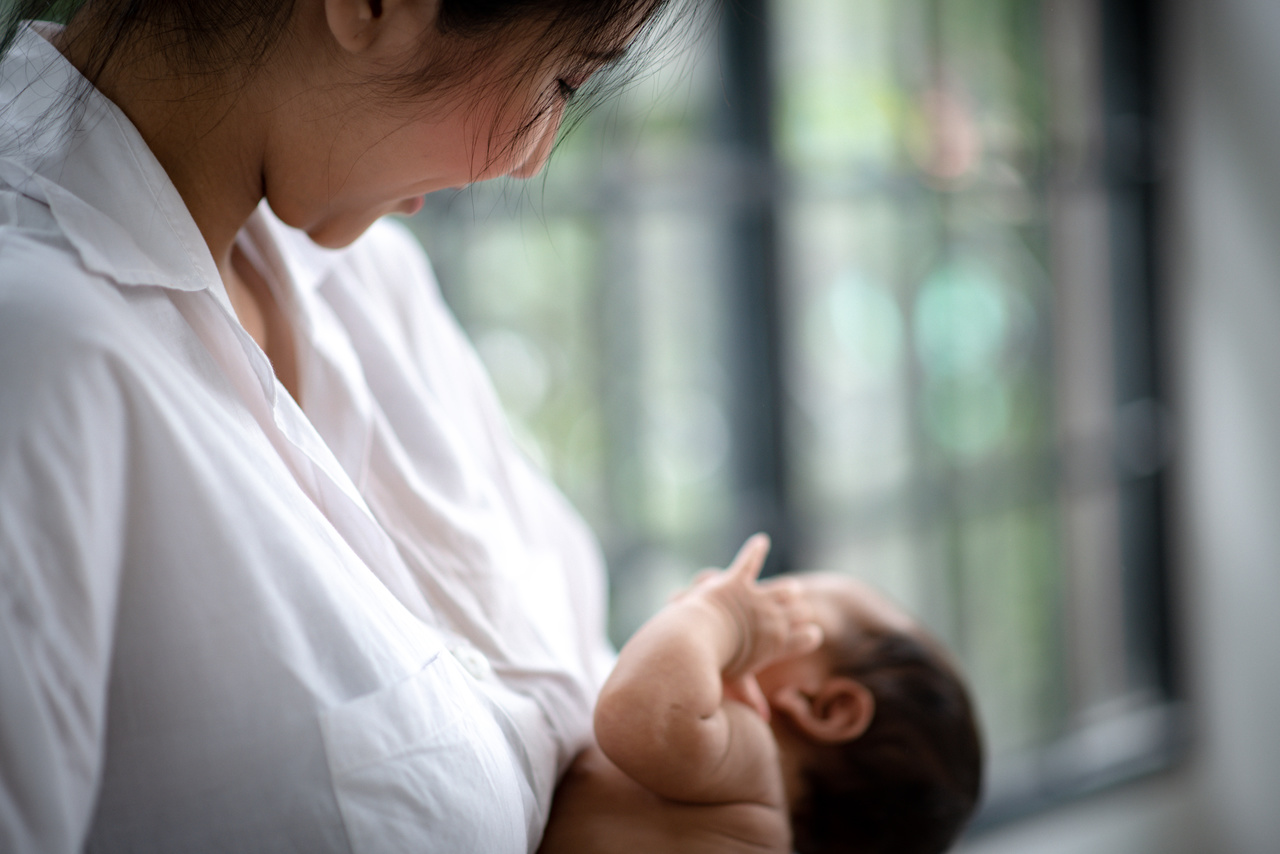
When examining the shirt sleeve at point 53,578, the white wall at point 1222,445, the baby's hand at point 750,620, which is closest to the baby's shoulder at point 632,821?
the baby's hand at point 750,620

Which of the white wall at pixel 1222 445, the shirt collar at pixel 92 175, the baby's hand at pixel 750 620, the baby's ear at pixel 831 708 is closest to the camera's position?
the shirt collar at pixel 92 175

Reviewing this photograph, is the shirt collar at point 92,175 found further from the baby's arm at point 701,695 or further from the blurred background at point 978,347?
the blurred background at point 978,347

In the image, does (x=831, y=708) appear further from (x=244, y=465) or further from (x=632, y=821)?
(x=244, y=465)

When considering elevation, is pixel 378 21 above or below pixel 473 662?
above

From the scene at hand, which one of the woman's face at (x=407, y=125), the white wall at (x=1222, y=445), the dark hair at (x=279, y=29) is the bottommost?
the white wall at (x=1222, y=445)

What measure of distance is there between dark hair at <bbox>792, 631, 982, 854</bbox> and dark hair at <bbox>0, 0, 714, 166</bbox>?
0.75 metres

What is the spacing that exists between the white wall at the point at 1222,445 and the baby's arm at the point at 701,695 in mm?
2087

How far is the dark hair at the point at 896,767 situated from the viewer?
3.50 feet

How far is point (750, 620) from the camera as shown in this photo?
3.07 ft

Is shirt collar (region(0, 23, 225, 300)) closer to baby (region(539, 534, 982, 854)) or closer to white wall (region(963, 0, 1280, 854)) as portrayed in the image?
baby (region(539, 534, 982, 854))

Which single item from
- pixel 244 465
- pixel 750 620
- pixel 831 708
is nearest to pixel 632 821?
pixel 750 620

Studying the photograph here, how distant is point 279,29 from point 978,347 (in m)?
2.56

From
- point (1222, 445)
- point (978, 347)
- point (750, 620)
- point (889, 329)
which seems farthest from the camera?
point (1222, 445)

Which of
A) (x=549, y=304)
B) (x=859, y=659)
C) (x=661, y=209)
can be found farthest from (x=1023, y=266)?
(x=859, y=659)
